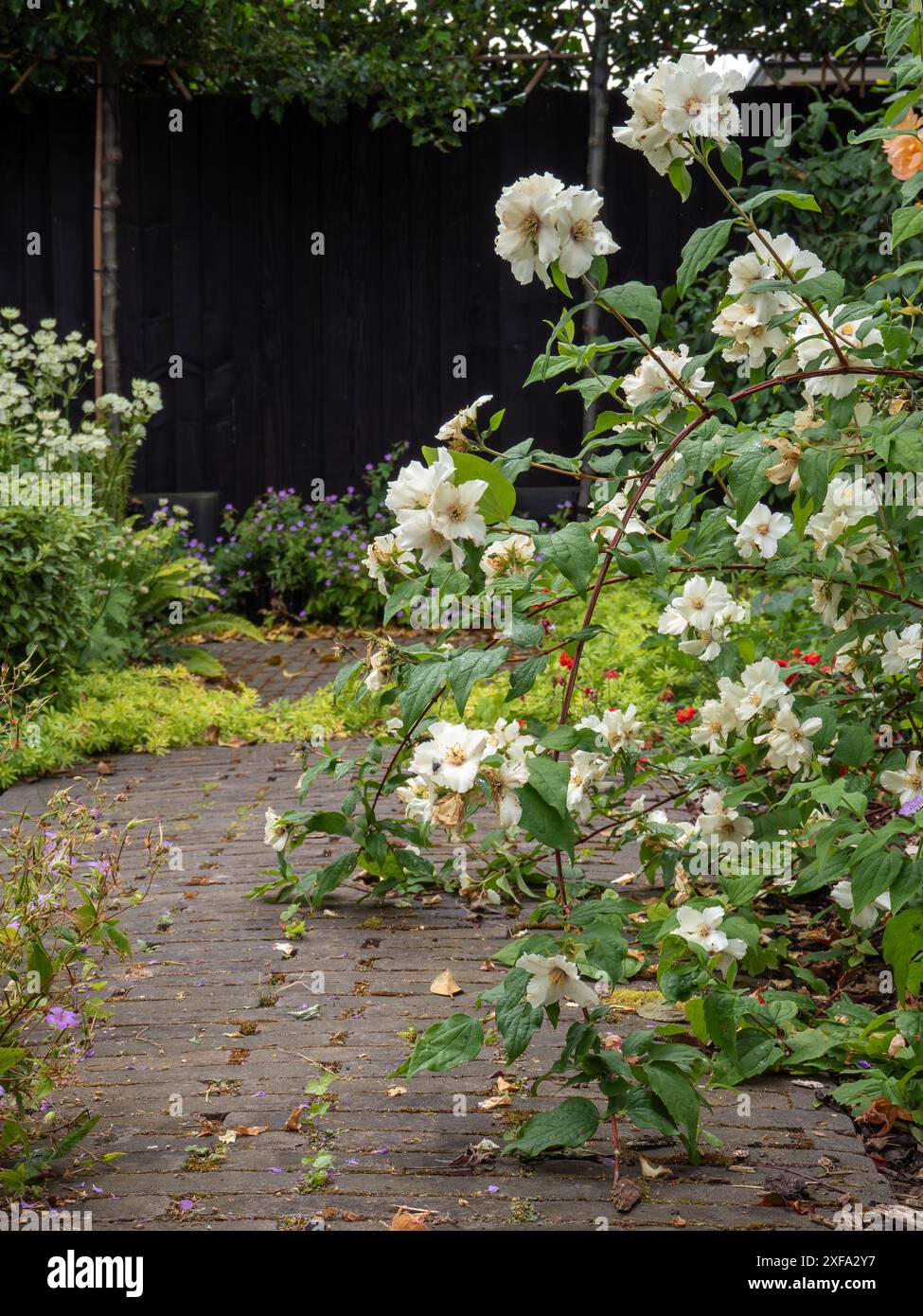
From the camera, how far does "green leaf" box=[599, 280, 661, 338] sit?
2029 mm

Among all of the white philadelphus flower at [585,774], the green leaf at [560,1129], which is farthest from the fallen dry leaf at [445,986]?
the green leaf at [560,1129]

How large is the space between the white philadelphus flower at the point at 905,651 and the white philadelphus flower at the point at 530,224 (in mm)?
940

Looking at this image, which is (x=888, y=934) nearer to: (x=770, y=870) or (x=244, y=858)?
(x=770, y=870)

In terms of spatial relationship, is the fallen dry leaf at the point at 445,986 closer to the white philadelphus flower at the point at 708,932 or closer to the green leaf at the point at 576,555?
the white philadelphus flower at the point at 708,932

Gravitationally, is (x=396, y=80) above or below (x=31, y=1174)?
above

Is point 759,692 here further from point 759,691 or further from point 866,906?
point 866,906

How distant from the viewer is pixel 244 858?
378 cm

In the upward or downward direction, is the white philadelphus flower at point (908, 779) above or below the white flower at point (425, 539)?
below

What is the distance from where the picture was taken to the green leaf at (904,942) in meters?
1.97

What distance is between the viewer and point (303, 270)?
8.39 meters

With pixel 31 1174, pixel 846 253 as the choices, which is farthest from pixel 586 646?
pixel 31 1174

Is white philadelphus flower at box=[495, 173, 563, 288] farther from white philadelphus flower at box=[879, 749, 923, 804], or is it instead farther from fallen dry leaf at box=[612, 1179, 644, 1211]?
fallen dry leaf at box=[612, 1179, 644, 1211]

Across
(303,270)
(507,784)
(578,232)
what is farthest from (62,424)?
(507,784)

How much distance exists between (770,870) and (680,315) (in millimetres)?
6104
